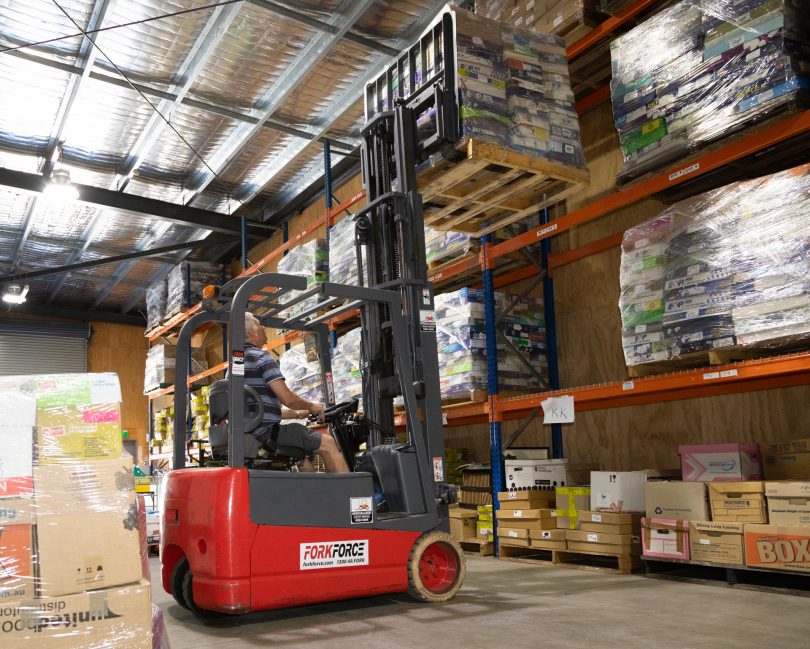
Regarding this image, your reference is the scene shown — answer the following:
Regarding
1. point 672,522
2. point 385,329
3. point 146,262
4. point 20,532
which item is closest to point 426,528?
point 385,329

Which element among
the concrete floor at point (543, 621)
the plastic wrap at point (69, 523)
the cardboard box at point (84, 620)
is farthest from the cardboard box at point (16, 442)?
the concrete floor at point (543, 621)

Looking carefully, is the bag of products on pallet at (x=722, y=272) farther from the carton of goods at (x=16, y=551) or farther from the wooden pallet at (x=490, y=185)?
the carton of goods at (x=16, y=551)

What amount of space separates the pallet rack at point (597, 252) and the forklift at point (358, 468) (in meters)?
1.43

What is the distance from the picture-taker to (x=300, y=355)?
9.02 meters

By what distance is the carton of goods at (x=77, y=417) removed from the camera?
8.63 feet

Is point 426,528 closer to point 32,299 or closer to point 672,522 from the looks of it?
point 672,522

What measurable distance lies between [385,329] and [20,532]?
2.95 meters

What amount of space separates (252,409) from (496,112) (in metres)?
2.73

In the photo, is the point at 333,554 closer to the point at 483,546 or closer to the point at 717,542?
the point at 717,542

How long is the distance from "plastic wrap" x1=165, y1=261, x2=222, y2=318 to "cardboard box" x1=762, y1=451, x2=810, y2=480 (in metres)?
10.5

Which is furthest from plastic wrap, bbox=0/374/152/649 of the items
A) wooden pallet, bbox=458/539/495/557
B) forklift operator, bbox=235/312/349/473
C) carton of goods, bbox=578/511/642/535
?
wooden pallet, bbox=458/539/495/557

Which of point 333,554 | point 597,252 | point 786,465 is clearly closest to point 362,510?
point 333,554

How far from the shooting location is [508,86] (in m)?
5.52

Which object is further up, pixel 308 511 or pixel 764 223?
pixel 764 223
